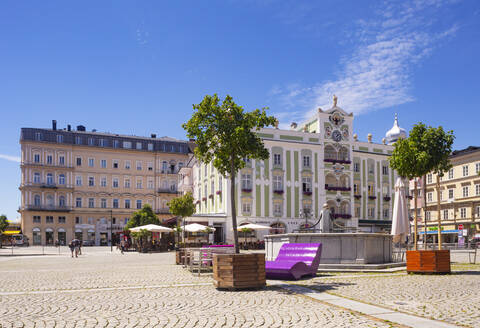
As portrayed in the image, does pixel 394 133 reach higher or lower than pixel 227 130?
higher

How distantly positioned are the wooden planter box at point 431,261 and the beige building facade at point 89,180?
63544 millimetres

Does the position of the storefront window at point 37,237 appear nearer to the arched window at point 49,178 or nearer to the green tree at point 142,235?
the arched window at point 49,178

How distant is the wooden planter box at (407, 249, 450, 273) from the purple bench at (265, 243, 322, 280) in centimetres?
288

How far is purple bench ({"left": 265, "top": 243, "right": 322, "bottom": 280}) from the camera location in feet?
41.0

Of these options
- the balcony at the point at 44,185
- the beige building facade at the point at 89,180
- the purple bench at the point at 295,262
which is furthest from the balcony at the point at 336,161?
the balcony at the point at 44,185

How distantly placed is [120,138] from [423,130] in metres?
65.3

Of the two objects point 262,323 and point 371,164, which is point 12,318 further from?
point 371,164

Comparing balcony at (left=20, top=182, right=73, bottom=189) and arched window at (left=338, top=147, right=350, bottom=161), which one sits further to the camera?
balcony at (left=20, top=182, right=73, bottom=189)

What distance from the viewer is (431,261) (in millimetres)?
13672

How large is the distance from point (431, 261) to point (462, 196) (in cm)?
4448

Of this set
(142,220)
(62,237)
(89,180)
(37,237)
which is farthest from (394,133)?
(37,237)

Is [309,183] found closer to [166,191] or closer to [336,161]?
[336,161]

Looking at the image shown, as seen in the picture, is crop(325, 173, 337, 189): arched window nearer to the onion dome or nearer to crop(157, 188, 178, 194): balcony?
the onion dome

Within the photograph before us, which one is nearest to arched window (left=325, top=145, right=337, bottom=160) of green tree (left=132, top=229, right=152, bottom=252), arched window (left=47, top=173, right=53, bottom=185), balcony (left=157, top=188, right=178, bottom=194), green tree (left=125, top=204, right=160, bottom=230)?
green tree (left=132, top=229, right=152, bottom=252)
